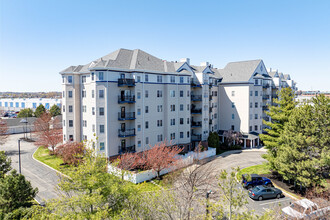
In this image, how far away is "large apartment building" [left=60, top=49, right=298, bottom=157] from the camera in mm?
34531

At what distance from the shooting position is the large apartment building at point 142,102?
34.5 meters

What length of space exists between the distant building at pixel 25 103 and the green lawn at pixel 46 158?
308 ft

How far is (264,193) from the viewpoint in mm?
25656

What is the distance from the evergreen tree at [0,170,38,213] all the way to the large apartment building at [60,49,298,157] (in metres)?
13.5

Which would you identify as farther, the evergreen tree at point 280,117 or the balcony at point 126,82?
the balcony at point 126,82

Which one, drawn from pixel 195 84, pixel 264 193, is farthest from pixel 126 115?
pixel 264 193

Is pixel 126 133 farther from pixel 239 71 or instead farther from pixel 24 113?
pixel 24 113

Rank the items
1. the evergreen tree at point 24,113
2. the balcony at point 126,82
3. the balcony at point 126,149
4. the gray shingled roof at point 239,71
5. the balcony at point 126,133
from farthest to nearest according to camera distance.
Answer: the evergreen tree at point 24,113
the gray shingled roof at point 239,71
the balcony at point 126,149
the balcony at point 126,133
the balcony at point 126,82

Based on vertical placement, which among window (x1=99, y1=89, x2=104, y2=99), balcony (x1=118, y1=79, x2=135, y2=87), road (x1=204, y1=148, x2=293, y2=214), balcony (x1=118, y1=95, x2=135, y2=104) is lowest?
road (x1=204, y1=148, x2=293, y2=214)

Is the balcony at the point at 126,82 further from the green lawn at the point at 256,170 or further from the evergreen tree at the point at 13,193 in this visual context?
the green lawn at the point at 256,170

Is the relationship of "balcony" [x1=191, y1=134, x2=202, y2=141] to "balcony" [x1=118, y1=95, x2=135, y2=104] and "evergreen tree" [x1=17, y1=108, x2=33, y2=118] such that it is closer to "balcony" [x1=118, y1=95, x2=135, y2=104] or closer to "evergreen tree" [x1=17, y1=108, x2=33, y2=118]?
"balcony" [x1=118, y1=95, x2=135, y2=104]

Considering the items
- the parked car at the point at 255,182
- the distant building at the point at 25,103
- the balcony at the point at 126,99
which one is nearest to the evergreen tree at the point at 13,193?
the balcony at the point at 126,99

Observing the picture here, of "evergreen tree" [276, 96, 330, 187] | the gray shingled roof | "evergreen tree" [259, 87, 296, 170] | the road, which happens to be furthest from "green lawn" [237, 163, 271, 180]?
the gray shingled roof

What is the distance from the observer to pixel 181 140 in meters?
42.7
